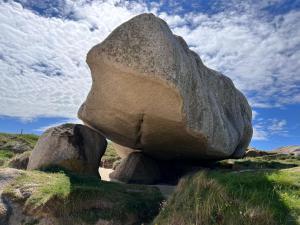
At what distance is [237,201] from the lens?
11422 millimetres

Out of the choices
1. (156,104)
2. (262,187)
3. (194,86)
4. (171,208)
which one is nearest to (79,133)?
(156,104)

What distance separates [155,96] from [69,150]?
5.63 m

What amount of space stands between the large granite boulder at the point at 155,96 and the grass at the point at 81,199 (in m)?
4.49

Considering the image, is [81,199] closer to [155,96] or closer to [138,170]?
[155,96]

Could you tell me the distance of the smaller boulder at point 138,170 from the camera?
24.8 metres

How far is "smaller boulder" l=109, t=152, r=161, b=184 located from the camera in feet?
81.3

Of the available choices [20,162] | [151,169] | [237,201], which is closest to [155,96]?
[151,169]

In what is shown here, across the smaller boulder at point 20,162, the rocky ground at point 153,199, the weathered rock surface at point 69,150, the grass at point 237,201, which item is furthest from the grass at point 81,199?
the smaller boulder at point 20,162

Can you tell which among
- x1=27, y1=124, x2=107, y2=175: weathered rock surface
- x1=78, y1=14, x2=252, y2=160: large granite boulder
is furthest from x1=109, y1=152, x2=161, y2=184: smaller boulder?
x1=27, y1=124, x2=107, y2=175: weathered rock surface

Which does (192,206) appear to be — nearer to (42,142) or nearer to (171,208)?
(171,208)

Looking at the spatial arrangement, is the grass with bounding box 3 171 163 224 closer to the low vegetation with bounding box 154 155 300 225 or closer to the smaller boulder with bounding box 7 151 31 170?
the low vegetation with bounding box 154 155 300 225

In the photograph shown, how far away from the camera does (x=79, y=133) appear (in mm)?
21969

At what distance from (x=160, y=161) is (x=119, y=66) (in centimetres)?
1120

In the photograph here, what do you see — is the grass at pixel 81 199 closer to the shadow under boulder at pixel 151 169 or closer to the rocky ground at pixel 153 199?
the rocky ground at pixel 153 199
